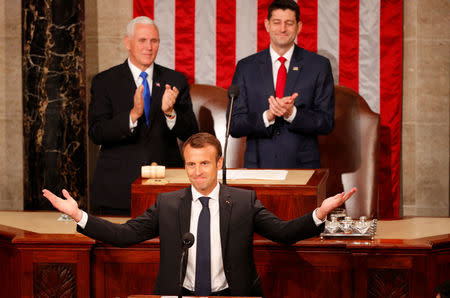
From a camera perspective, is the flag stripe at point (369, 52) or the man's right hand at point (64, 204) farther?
the flag stripe at point (369, 52)

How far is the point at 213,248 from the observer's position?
11.0 ft

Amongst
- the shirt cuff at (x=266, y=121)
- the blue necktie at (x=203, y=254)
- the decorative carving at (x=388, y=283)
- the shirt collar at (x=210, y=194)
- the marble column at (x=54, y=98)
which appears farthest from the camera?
the marble column at (x=54, y=98)

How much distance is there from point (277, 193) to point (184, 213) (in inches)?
24.4

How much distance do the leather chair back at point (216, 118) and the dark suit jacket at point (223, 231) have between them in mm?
2636

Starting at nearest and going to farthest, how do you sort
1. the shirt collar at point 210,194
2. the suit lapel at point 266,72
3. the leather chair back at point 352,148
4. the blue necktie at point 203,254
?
the blue necktie at point 203,254, the shirt collar at point 210,194, the suit lapel at point 266,72, the leather chair back at point 352,148

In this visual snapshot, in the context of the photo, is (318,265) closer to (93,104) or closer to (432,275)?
(432,275)

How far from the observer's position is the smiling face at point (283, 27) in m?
4.79

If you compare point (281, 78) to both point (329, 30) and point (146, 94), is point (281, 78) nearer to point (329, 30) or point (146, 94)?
point (146, 94)

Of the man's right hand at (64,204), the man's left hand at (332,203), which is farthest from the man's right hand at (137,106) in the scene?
the man's left hand at (332,203)

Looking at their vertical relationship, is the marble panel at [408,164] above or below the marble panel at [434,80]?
below

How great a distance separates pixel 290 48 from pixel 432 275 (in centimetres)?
197

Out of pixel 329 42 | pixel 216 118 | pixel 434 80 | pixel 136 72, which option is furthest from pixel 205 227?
pixel 434 80

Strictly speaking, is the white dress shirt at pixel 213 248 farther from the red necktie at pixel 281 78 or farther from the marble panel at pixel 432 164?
the marble panel at pixel 432 164

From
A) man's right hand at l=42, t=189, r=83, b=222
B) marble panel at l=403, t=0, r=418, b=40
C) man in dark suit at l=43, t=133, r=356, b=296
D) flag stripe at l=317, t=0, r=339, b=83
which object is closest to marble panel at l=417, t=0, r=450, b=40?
marble panel at l=403, t=0, r=418, b=40
